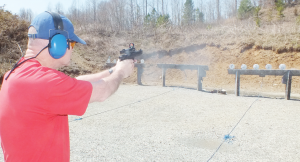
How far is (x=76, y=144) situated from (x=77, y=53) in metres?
11.3

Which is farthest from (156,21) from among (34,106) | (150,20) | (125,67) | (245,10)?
(34,106)

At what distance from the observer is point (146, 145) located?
3369 mm

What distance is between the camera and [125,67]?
1644 mm

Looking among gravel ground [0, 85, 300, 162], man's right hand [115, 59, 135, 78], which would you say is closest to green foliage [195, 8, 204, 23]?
gravel ground [0, 85, 300, 162]

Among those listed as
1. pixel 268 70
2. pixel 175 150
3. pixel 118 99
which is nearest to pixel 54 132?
pixel 175 150

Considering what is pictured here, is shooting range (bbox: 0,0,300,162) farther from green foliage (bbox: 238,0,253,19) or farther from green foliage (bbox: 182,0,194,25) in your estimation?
green foliage (bbox: 182,0,194,25)

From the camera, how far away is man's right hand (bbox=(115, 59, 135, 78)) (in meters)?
1.59

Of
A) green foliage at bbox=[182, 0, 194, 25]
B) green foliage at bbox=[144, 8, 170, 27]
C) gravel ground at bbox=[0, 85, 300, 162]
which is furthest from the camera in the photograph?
green foliage at bbox=[182, 0, 194, 25]

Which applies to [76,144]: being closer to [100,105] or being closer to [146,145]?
[146,145]

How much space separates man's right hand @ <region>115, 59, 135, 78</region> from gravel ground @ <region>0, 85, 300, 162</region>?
168 centimetres

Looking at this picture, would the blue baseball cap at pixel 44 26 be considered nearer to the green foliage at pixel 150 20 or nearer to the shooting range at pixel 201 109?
the shooting range at pixel 201 109

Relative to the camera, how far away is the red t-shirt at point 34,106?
1.08 metres

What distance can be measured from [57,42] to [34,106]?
0.39 metres

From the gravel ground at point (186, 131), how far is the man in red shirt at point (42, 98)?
6.09ft
